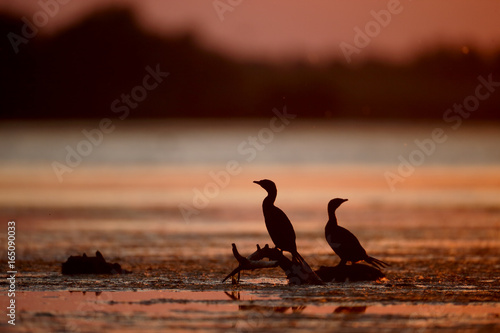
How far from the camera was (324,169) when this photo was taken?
3544 cm

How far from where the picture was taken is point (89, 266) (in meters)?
14.6

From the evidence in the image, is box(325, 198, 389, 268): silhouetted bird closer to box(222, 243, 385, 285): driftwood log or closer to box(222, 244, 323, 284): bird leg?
box(222, 243, 385, 285): driftwood log

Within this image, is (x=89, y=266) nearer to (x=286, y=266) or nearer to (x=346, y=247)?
(x=286, y=266)

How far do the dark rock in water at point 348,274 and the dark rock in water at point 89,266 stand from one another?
97.6 inches

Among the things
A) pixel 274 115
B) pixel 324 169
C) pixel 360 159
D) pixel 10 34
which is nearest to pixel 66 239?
pixel 324 169

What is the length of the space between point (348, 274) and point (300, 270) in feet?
2.13

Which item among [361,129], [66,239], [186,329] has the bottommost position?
[186,329]

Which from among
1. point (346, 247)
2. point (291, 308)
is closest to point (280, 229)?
point (346, 247)

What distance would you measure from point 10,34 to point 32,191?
2185 cm

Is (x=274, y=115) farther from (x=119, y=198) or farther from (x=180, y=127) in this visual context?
(x=119, y=198)

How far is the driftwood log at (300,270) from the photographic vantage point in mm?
13719

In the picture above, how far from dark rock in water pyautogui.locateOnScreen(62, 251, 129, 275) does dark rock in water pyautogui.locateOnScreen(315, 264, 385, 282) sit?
2.48m

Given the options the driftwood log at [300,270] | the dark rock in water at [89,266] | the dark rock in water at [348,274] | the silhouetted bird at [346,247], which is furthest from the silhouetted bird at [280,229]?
the dark rock in water at [89,266]

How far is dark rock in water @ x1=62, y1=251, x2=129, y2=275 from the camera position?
14.6 meters
